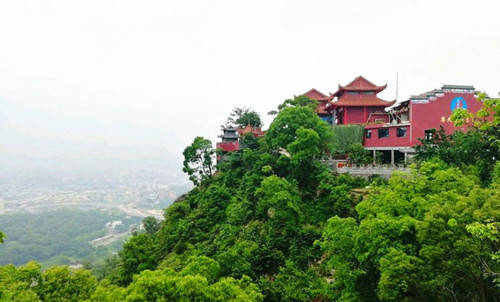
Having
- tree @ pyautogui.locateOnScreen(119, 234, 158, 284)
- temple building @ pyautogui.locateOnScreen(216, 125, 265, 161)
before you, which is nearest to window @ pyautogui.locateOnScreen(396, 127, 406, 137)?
temple building @ pyautogui.locateOnScreen(216, 125, 265, 161)

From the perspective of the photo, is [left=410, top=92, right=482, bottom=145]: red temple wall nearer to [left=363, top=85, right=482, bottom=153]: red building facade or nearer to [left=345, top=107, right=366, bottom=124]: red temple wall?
[left=363, top=85, right=482, bottom=153]: red building facade

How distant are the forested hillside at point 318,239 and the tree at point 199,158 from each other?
13.7 ft

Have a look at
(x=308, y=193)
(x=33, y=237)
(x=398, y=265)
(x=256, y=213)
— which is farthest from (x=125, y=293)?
(x=33, y=237)

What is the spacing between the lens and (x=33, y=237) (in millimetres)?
76688

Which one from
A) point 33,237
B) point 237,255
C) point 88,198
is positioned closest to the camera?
point 237,255

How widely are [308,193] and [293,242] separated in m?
4.04

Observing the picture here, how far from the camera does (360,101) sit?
1003 inches

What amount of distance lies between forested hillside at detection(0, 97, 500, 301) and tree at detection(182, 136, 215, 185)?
416 cm

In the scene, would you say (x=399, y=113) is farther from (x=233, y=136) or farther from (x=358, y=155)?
(x=233, y=136)

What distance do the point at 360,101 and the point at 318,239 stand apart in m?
16.2

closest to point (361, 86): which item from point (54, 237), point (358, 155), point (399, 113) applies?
point (399, 113)

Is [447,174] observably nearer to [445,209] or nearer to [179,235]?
[445,209]

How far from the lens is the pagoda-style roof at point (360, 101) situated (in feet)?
81.7

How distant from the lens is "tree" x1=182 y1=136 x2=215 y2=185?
25.3m
